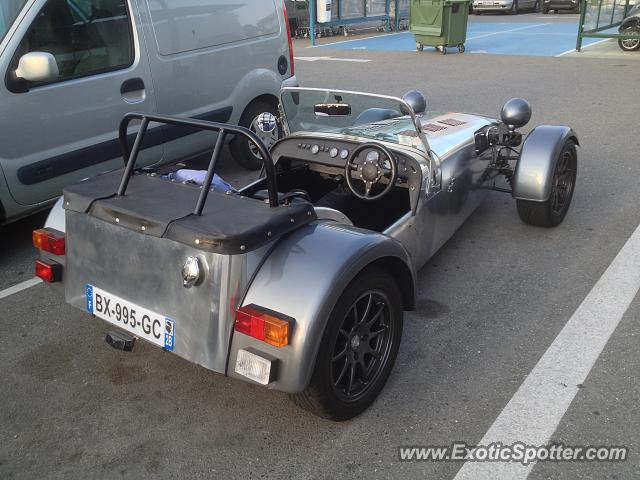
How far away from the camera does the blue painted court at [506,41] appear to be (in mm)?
14359

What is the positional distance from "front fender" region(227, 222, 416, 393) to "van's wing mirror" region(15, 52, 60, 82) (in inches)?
98.8

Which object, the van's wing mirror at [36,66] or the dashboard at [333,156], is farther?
the van's wing mirror at [36,66]

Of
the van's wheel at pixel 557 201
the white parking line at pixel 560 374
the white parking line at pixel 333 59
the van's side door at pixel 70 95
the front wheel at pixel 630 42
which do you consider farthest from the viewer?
the white parking line at pixel 333 59

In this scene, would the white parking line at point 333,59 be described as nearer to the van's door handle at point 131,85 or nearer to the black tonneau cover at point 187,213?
the van's door handle at point 131,85

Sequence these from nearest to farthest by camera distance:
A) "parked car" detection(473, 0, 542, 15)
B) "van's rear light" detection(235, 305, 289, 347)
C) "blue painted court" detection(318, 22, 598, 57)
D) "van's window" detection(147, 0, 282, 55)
A: "van's rear light" detection(235, 305, 289, 347) < "van's window" detection(147, 0, 282, 55) < "blue painted court" detection(318, 22, 598, 57) < "parked car" detection(473, 0, 542, 15)

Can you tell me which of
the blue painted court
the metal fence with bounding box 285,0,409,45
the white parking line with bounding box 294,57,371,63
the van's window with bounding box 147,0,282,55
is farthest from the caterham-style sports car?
the metal fence with bounding box 285,0,409,45

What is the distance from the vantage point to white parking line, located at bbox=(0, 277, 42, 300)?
3750 mm

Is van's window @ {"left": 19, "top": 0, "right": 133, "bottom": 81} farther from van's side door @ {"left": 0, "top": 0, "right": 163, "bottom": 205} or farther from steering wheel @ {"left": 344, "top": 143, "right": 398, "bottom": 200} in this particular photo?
steering wheel @ {"left": 344, "top": 143, "right": 398, "bottom": 200}

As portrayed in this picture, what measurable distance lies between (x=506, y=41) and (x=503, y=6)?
27.5ft

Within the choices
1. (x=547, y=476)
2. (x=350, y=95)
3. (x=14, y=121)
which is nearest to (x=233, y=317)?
(x=547, y=476)

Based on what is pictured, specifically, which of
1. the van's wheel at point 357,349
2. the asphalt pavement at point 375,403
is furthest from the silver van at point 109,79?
the van's wheel at point 357,349

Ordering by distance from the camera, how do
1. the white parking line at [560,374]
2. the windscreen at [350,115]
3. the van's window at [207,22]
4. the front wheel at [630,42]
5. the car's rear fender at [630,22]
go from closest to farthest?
the white parking line at [560,374], the windscreen at [350,115], the van's window at [207,22], the car's rear fender at [630,22], the front wheel at [630,42]

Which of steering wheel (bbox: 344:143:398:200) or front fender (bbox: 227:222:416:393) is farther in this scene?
steering wheel (bbox: 344:143:398:200)

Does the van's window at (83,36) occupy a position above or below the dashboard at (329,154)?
above
